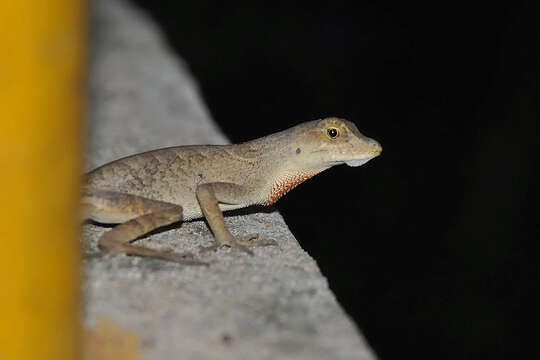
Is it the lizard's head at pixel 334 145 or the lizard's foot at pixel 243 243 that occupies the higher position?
the lizard's head at pixel 334 145

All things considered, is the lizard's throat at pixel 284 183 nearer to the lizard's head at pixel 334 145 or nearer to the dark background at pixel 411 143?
the lizard's head at pixel 334 145

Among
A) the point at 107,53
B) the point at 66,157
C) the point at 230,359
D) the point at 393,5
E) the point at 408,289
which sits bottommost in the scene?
the point at 408,289

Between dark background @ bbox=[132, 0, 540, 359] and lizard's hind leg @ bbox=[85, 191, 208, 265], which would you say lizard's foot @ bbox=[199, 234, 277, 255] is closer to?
lizard's hind leg @ bbox=[85, 191, 208, 265]

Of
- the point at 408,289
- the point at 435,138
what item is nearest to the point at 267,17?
the point at 435,138

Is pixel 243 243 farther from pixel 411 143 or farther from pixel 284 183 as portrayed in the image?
pixel 411 143

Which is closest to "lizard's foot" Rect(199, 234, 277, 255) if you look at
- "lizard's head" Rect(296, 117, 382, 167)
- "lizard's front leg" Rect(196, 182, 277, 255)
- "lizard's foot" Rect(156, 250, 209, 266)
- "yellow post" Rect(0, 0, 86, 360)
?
"lizard's front leg" Rect(196, 182, 277, 255)

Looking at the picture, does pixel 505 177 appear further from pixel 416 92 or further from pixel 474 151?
pixel 416 92

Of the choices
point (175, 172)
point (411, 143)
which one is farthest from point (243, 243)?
point (411, 143)

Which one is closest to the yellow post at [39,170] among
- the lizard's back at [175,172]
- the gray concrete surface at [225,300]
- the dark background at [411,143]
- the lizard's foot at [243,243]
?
the gray concrete surface at [225,300]
